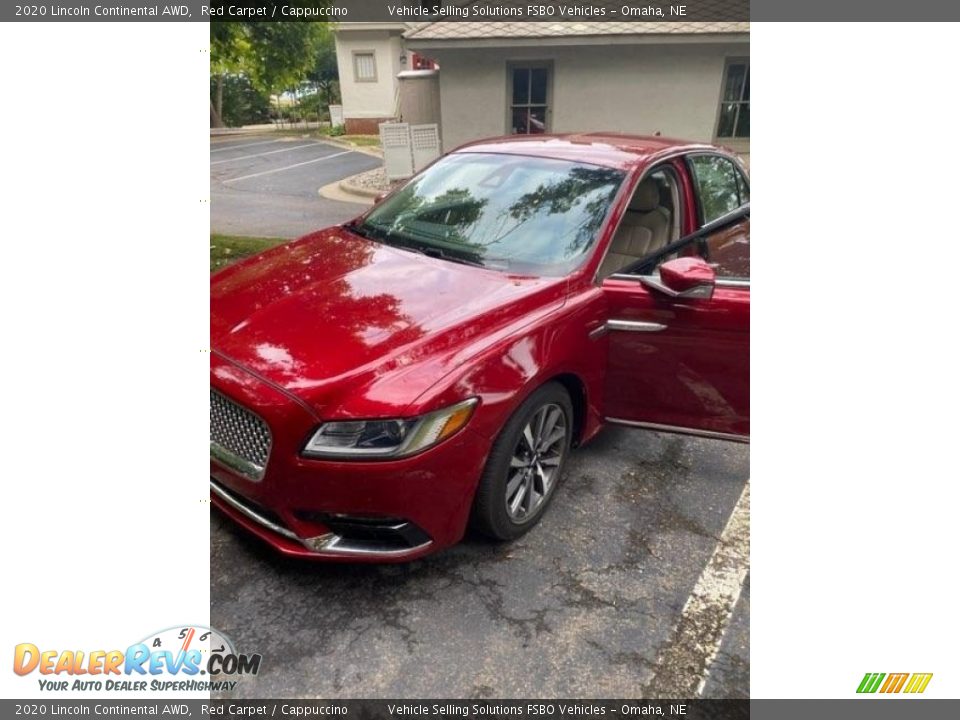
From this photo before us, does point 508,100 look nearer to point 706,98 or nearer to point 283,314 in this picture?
point 706,98

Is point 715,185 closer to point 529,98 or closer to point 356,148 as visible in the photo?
point 529,98

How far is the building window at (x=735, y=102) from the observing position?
1009 cm

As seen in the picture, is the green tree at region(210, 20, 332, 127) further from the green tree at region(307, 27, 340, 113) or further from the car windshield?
the green tree at region(307, 27, 340, 113)

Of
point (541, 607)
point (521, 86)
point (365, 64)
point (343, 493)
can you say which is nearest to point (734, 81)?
point (521, 86)

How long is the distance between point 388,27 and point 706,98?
38.9ft

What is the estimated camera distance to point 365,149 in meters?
17.7

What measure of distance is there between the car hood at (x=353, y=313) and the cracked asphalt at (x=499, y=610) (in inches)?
33.1

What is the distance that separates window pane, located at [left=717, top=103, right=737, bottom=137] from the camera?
10359mm

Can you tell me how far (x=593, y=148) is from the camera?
128 inches

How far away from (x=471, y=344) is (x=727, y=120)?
34.2 ft

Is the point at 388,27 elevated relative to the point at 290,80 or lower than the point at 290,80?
elevated

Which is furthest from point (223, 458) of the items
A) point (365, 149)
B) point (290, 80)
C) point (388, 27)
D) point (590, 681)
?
point (388, 27)

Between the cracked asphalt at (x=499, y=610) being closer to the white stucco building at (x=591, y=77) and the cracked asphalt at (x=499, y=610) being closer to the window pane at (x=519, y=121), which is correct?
the white stucco building at (x=591, y=77)
